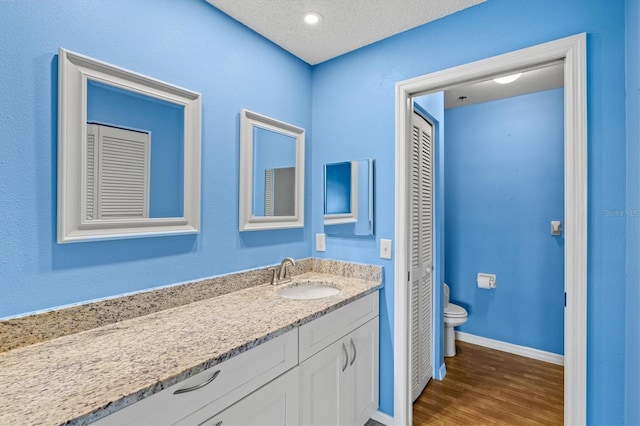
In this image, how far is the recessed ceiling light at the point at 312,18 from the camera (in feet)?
5.43

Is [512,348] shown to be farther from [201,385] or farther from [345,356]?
[201,385]

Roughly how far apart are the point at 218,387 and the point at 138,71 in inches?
51.0

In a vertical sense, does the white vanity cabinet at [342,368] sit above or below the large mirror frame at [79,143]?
below

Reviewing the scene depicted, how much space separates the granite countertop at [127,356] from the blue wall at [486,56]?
2.97ft

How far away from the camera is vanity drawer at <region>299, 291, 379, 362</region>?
1.36 meters

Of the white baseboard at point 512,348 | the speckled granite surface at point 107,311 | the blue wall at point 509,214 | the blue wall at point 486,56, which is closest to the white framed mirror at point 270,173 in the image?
the blue wall at point 486,56

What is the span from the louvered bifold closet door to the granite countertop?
874mm

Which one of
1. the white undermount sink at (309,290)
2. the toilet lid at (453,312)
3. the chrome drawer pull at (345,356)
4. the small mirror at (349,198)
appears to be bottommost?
the toilet lid at (453,312)

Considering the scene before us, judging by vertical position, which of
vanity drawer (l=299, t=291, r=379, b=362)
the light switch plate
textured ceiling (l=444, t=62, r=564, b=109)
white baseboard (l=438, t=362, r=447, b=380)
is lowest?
white baseboard (l=438, t=362, r=447, b=380)

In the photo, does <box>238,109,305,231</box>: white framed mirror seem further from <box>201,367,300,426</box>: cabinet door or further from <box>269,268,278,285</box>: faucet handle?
<box>201,367,300,426</box>: cabinet door

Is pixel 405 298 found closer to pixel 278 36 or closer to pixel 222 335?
pixel 222 335

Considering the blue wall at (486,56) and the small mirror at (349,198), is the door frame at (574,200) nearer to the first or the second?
the blue wall at (486,56)

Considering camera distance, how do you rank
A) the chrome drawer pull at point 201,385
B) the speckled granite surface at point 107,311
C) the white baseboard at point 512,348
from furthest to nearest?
the white baseboard at point 512,348 → the speckled granite surface at point 107,311 → the chrome drawer pull at point 201,385

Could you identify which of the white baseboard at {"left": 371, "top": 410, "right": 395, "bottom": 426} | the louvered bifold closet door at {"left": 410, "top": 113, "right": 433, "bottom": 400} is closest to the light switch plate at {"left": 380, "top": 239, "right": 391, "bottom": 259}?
the louvered bifold closet door at {"left": 410, "top": 113, "right": 433, "bottom": 400}
